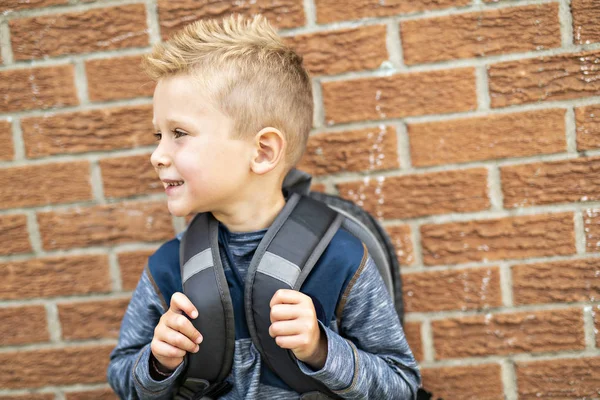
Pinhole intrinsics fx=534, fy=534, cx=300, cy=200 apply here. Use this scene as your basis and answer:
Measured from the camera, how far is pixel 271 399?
3.99 ft

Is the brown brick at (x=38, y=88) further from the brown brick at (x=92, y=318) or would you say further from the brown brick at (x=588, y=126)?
the brown brick at (x=588, y=126)

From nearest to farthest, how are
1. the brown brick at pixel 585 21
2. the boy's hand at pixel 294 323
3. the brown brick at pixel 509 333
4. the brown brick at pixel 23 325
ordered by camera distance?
the boy's hand at pixel 294 323
the brown brick at pixel 585 21
the brown brick at pixel 509 333
the brown brick at pixel 23 325

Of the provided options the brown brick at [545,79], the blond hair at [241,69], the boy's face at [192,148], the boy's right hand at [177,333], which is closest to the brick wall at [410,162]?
the brown brick at [545,79]

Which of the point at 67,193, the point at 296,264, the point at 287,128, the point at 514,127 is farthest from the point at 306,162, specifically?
the point at 67,193

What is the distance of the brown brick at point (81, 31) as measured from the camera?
149 centimetres

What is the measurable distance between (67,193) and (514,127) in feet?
4.17

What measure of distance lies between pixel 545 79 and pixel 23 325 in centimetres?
165

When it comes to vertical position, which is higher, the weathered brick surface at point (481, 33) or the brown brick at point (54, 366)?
the weathered brick surface at point (481, 33)

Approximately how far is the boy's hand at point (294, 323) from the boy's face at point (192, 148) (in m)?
0.29

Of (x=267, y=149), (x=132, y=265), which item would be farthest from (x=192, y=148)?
(x=132, y=265)

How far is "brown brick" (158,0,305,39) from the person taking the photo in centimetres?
146

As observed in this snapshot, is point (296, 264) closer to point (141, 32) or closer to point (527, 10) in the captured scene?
point (141, 32)

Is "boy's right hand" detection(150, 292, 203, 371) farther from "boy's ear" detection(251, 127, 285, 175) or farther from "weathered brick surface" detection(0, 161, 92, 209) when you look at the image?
"weathered brick surface" detection(0, 161, 92, 209)

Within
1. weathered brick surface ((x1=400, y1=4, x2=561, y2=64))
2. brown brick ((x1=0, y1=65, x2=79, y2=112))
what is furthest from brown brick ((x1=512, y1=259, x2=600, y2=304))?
brown brick ((x1=0, y1=65, x2=79, y2=112))
